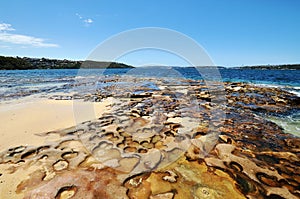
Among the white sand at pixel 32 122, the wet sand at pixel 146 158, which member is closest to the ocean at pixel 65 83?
the wet sand at pixel 146 158

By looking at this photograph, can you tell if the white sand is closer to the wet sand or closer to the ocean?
the wet sand

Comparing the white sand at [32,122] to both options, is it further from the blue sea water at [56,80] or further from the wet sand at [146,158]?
the blue sea water at [56,80]

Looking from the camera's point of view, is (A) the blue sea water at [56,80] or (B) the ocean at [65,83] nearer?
(B) the ocean at [65,83]

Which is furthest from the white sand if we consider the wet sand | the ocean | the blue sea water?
the blue sea water

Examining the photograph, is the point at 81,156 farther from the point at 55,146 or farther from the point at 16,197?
the point at 16,197

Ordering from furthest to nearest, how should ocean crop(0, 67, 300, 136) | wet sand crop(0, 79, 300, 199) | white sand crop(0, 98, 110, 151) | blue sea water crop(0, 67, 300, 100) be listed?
blue sea water crop(0, 67, 300, 100)
ocean crop(0, 67, 300, 136)
white sand crop(0, 98, 110, 151)
wet sand crop(0, 79, 300, 199)

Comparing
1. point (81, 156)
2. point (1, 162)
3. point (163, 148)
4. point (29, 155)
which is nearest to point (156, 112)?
point (163, 148)

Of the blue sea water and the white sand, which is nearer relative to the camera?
the white sand

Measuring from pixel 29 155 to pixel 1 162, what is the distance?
49 centimetres

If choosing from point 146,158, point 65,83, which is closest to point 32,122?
point 146,158

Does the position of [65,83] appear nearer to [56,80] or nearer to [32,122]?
[56,80]

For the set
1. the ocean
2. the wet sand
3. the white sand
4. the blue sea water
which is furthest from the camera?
the blue sea water

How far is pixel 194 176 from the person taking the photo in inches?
128

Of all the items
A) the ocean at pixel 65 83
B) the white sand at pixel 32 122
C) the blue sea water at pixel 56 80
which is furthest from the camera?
the blue sea water at pixel 56 80
